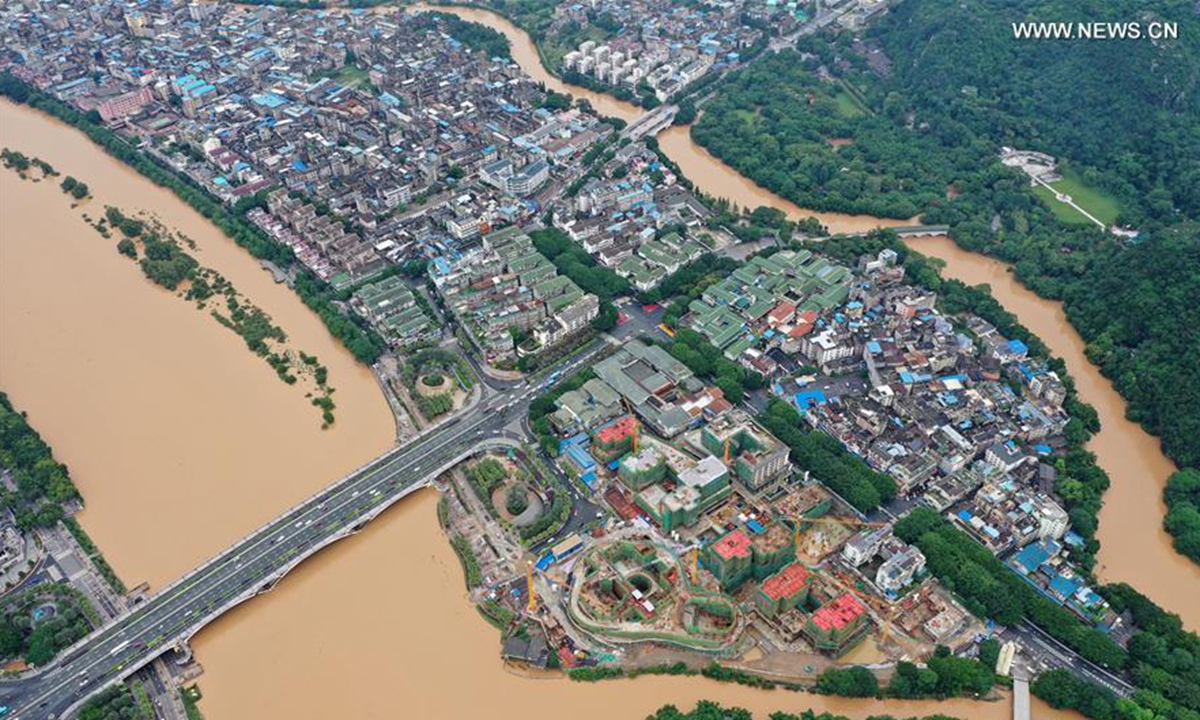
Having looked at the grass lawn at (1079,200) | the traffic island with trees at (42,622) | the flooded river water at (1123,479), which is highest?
the traffic island with trees at (42,622)

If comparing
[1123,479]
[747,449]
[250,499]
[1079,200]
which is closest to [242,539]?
[250,499]

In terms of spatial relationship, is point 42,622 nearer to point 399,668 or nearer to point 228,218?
point 399,668

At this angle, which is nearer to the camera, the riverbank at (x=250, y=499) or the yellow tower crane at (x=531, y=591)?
the riverbank at (x=250, y=499)

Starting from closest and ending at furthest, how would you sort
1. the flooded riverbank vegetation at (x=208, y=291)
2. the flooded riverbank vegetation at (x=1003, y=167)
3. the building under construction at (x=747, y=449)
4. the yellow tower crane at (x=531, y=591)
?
the yellow tower crane at (x=531, y=591) → the building under construction at (x=747, y=449) → the flooded riverbank vegetation at (x=1003, y=167) → the flooded riverbank vegetation at (x=208, y=291)

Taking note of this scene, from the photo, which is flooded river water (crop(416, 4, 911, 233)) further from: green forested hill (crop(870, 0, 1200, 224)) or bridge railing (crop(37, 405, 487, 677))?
bridge railing (crop(37, 405, 487, 677))

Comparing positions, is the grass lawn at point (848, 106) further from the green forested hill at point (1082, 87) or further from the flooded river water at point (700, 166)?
the flooded river water at point (700, 166)

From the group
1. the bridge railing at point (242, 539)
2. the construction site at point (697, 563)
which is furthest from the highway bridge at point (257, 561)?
the construction site at point (697, 563)

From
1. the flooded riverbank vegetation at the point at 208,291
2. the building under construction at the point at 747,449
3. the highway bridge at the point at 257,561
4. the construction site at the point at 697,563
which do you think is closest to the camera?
the highway bridge at the point at 257,561
